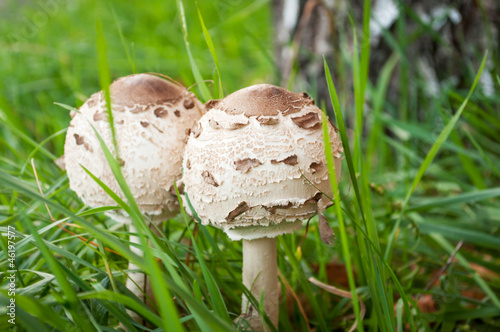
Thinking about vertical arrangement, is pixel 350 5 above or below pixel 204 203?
above

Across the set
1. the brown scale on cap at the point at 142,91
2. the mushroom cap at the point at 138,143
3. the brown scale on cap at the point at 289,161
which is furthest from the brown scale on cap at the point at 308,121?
the brown scale on cap at the point at 142,91

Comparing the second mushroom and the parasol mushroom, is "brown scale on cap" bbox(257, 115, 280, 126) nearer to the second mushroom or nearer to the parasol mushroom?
the second mushroom

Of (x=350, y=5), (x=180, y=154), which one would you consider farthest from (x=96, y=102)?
(x=350, y=5)

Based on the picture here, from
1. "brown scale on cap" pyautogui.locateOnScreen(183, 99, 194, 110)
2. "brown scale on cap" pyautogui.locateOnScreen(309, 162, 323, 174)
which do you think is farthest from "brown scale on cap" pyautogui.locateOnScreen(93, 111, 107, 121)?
"brown scale on cap" pyautogui.locateOnScreen(309, 162, 323, 174)

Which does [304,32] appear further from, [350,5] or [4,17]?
[4,17]

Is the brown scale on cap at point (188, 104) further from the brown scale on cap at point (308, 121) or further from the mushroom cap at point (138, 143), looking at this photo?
the brown scale on cap at point (308, 121)

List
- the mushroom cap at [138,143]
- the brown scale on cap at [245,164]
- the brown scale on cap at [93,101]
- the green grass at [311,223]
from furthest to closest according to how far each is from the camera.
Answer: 1. the brown scale on cap at [93,101]
2. the mushroom cap at [138,143]
3. the brown scale on cap at [245,164]
4. the green grass at [311,223]

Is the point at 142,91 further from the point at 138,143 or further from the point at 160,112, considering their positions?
the point at 138,143

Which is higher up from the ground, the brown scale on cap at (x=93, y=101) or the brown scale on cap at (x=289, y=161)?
the brown scale on cap at (x=93, y=101)

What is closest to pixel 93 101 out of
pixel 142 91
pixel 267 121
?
pixel 142 91
